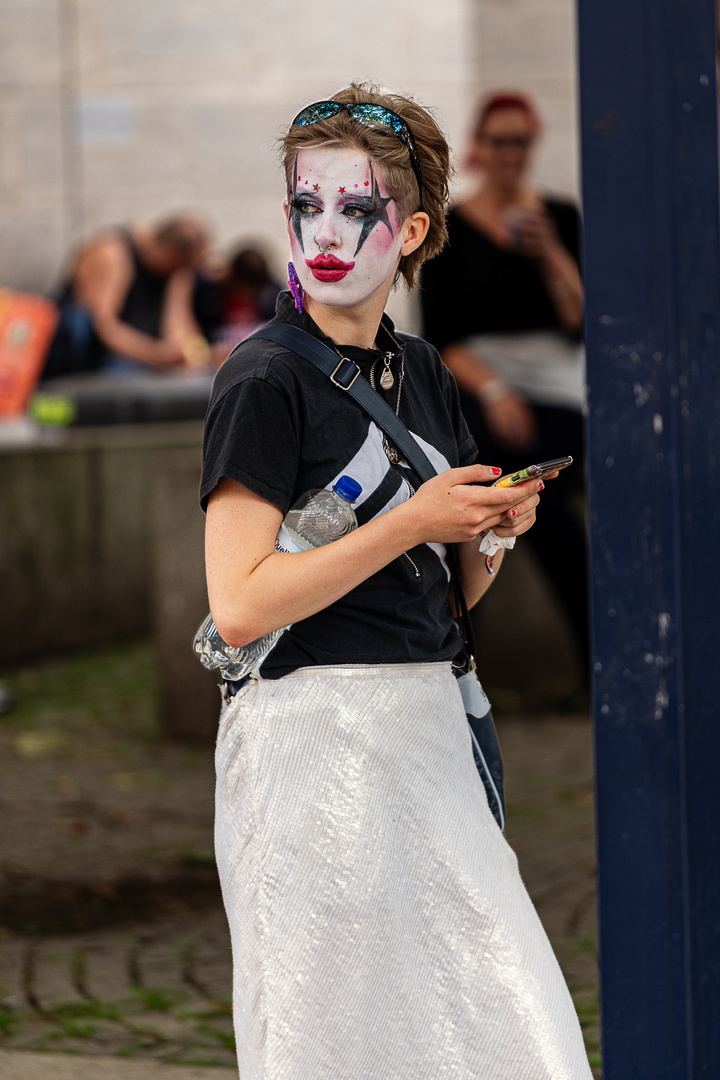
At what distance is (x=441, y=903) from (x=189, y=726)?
4749 mm

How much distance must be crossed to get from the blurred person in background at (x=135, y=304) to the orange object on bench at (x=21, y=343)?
117mm

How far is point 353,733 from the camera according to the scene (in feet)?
7.01

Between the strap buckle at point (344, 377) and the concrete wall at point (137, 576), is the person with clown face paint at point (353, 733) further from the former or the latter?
the concrete wall at point (137, 576)

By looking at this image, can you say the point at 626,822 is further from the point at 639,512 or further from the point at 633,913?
the point at 639,512

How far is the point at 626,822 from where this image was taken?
2.48 m

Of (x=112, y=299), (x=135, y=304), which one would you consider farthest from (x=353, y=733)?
(x=112, y=299)

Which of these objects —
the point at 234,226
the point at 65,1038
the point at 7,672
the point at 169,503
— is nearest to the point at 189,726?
the point at 169,503

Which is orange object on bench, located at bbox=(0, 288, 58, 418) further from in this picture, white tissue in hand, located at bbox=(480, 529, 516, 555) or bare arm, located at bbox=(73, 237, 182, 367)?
white tissue in hand, located at bbox=(480, 529, 516, 555)

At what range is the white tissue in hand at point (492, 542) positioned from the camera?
7.29 feet

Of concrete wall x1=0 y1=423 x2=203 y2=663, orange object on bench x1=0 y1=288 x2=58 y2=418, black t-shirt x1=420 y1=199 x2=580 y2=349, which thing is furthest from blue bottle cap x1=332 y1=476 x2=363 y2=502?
orange object on bench x1=0 y1=288 x2=58 y2=418

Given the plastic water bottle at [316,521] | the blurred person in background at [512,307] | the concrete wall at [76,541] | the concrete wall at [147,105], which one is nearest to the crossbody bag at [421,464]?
the plastic water bottle at [316,521]

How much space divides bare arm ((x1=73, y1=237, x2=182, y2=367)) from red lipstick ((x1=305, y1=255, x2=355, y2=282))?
9234 millimetres

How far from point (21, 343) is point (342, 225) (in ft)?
32.4

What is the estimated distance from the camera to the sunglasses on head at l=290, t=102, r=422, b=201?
2209mm
